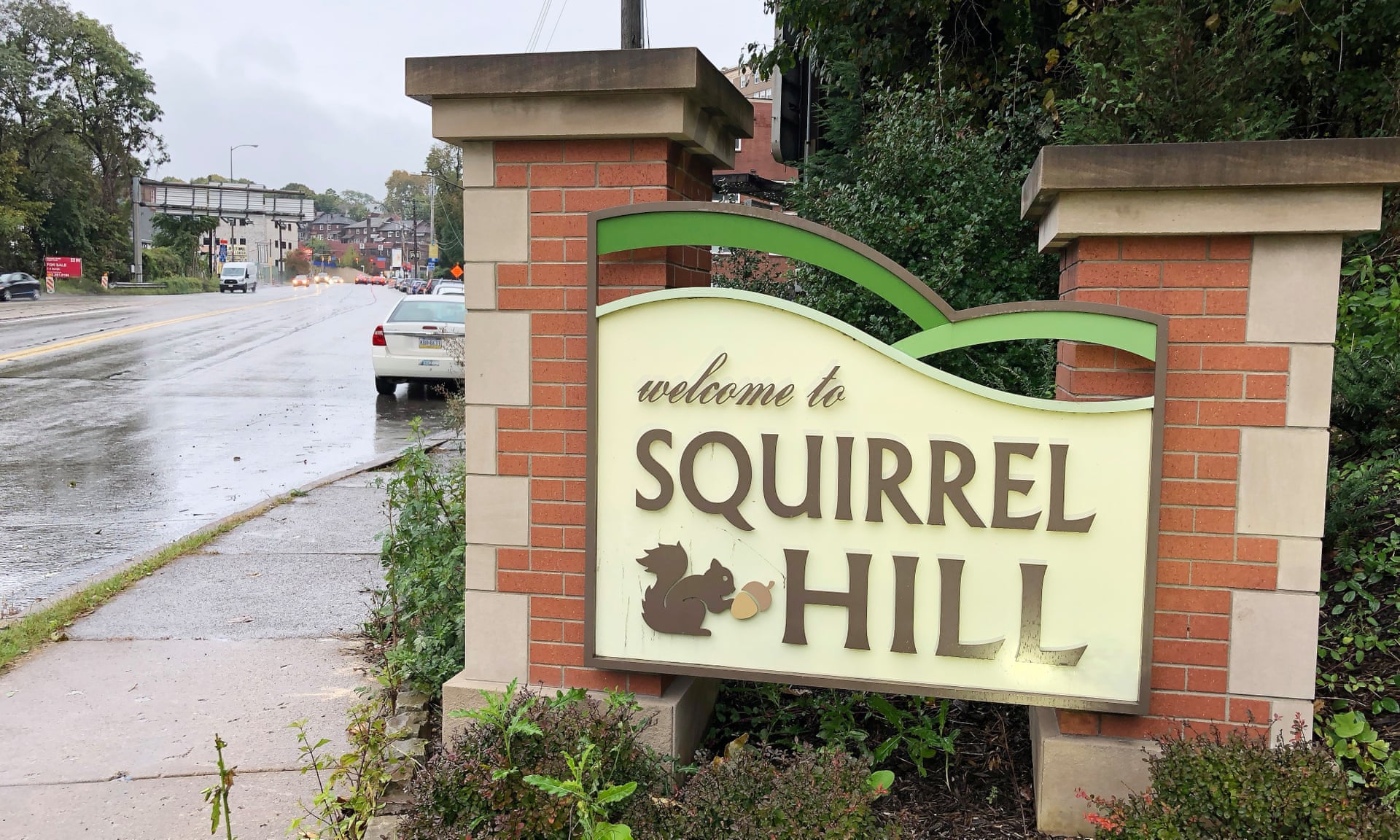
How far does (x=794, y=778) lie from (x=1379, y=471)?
2.82 meters

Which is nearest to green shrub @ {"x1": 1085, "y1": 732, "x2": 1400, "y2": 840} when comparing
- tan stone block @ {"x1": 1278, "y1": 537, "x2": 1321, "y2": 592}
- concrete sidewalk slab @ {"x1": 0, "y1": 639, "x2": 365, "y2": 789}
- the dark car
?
tan stone block @ {"x1": 1278, "y1": 537, "x2": 1321, "y2": 592}

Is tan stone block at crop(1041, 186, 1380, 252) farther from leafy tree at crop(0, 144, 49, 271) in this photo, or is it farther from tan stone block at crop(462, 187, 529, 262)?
leafy tree at crop(0, 144, 49, 271)

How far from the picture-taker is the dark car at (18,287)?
132ft

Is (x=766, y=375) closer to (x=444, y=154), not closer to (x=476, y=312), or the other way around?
(x=476, y=312)

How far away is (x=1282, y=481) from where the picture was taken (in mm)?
3059

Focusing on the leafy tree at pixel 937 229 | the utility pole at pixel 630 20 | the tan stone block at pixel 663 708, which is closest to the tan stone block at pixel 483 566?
the tan stone block at pixel 663 708

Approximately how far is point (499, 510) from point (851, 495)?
117 centimetres

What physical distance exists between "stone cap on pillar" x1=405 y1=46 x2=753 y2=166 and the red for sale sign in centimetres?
5940

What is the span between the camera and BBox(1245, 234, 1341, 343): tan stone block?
9.86ft

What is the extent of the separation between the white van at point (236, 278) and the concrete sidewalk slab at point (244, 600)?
65.4 meters

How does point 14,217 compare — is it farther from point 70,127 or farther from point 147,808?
point 147,808

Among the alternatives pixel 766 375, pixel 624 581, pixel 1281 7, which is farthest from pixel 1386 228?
pixel 624 581

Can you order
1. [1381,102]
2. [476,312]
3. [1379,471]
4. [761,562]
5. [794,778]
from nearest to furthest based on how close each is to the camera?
1. [794,778]
2. [761,562]
3. [476,312]
4. [1379,471]
5. [1381,102]

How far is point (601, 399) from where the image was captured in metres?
3.35
